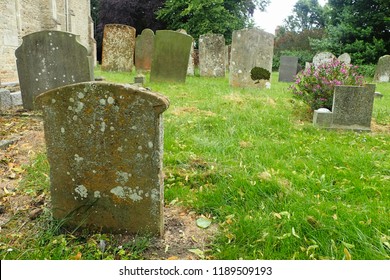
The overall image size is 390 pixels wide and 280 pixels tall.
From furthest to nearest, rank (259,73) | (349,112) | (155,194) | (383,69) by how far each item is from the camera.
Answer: (383,69) → (259,73) → (349,112) → (155,194)

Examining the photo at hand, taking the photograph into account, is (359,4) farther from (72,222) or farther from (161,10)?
(72,222)

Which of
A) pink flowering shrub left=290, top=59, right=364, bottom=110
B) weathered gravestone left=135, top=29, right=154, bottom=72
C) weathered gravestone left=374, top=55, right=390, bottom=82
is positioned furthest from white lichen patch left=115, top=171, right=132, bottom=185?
weathered gravestone left=374, top=55, right=390, bottom=82

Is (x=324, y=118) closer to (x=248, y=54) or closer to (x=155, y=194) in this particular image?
(x=155, y=194)

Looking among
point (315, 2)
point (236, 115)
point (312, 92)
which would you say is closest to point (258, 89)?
point (312, 92)

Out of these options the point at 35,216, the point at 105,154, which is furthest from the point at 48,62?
the point at 105,154

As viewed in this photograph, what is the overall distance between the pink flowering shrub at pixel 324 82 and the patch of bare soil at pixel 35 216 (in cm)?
431

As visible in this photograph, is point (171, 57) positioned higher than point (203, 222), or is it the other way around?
point (171, 57)

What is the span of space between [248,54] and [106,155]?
8.06m

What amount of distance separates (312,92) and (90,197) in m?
5.09

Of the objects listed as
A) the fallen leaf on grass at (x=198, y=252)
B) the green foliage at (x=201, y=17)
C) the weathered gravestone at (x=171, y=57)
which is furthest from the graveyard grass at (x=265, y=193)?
→ the green foliage at (x=201, y=17)

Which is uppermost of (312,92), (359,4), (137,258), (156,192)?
(359,4)

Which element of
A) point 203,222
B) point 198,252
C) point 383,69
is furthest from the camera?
point 383,69

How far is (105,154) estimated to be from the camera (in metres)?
2.27

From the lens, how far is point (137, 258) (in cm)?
210
